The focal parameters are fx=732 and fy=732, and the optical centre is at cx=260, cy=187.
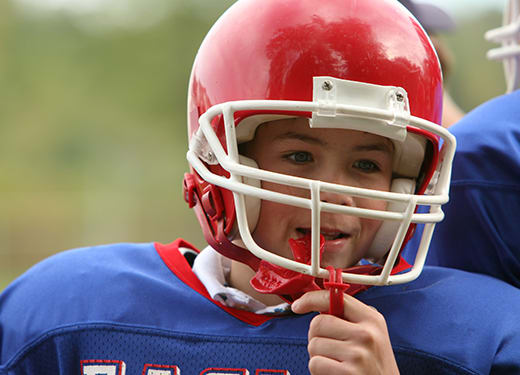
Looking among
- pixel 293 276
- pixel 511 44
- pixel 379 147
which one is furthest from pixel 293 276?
pixel 511 44

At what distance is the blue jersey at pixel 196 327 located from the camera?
54.6 inches

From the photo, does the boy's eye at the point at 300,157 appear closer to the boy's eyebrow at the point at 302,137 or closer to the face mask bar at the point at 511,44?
the boy's eyebrow at the point at 302,137

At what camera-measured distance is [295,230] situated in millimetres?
1429

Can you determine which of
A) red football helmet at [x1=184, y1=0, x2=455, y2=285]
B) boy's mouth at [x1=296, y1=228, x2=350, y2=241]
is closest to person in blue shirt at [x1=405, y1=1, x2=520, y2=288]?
red football helmet at [x1=184, y1=0, x2=455, y2=285]

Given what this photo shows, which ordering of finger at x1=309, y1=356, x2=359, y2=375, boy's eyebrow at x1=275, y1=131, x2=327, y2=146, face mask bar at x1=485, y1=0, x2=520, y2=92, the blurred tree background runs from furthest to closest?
the blurred tree background, face mask bar at x1=485, y1=0, x2=520, y2=92, boy's eyebrow at x1=275, y1=131, x2=327, y2=146, finger at x1=309, y1=356, x2=359, y2=375

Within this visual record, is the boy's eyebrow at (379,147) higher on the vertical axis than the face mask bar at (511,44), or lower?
lower

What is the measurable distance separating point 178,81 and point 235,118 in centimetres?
1568

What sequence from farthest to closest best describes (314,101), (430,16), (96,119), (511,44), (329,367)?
1. (96,119)
2. (430,16)
3. (511,44)
4. (314,101)
5. (329,367)

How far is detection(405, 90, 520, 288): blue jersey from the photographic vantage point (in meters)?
1.57

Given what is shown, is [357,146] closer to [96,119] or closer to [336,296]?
[336,296]

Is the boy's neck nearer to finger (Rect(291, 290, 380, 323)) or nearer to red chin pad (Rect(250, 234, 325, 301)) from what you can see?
red chin pad (Rect(250, 234, 325, 301))

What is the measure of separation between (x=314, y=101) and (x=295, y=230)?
264 millimetres

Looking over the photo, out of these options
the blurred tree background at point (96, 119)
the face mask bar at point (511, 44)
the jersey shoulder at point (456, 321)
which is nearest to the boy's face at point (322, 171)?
the jersey shoulder at point (456, 321)

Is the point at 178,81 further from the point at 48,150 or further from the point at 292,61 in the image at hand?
the point at 292,61
